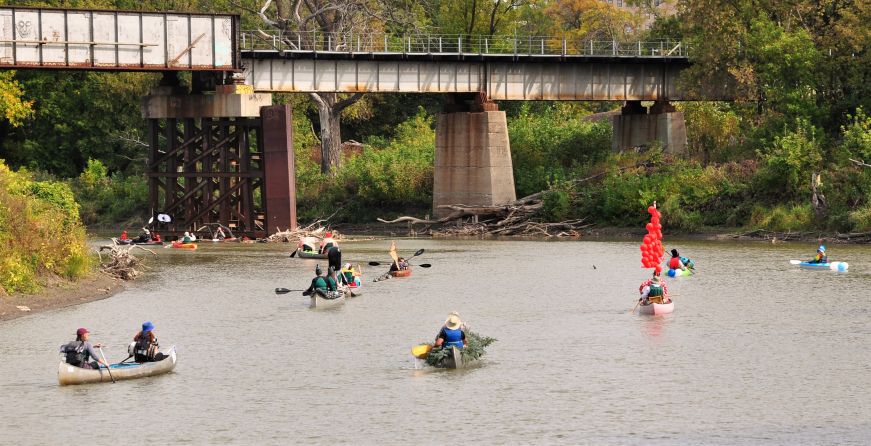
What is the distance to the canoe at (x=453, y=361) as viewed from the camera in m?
35.1

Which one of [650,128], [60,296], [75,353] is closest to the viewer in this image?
[75,353]

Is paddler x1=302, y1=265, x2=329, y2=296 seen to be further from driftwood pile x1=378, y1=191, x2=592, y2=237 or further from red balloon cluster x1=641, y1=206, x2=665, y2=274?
driftwood pile x1=378, y1=191, x2=592, y2=237

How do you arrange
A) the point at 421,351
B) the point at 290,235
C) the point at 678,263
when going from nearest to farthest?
the point at 421,351
the point at 678,263
the point at 290,235

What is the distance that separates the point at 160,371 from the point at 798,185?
51.1 meters

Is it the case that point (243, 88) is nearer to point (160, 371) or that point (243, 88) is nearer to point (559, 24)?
point (160, 371)

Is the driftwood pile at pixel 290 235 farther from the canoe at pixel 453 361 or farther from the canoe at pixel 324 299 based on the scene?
the canoe at pixel 453 361

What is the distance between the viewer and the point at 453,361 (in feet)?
115

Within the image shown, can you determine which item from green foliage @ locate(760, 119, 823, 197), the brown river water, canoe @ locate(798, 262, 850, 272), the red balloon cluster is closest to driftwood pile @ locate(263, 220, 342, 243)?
the brown river water

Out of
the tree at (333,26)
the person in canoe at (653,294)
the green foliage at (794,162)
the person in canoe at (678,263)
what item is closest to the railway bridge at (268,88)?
the green foliage at (794,162)

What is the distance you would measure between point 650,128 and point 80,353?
6033cm

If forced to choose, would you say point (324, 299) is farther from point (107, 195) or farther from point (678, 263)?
point (107, 195)

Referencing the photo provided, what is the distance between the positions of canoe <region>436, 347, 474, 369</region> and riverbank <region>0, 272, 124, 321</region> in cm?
1477

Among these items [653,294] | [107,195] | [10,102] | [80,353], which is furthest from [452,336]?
[107,195]

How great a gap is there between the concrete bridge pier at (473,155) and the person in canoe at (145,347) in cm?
4883
